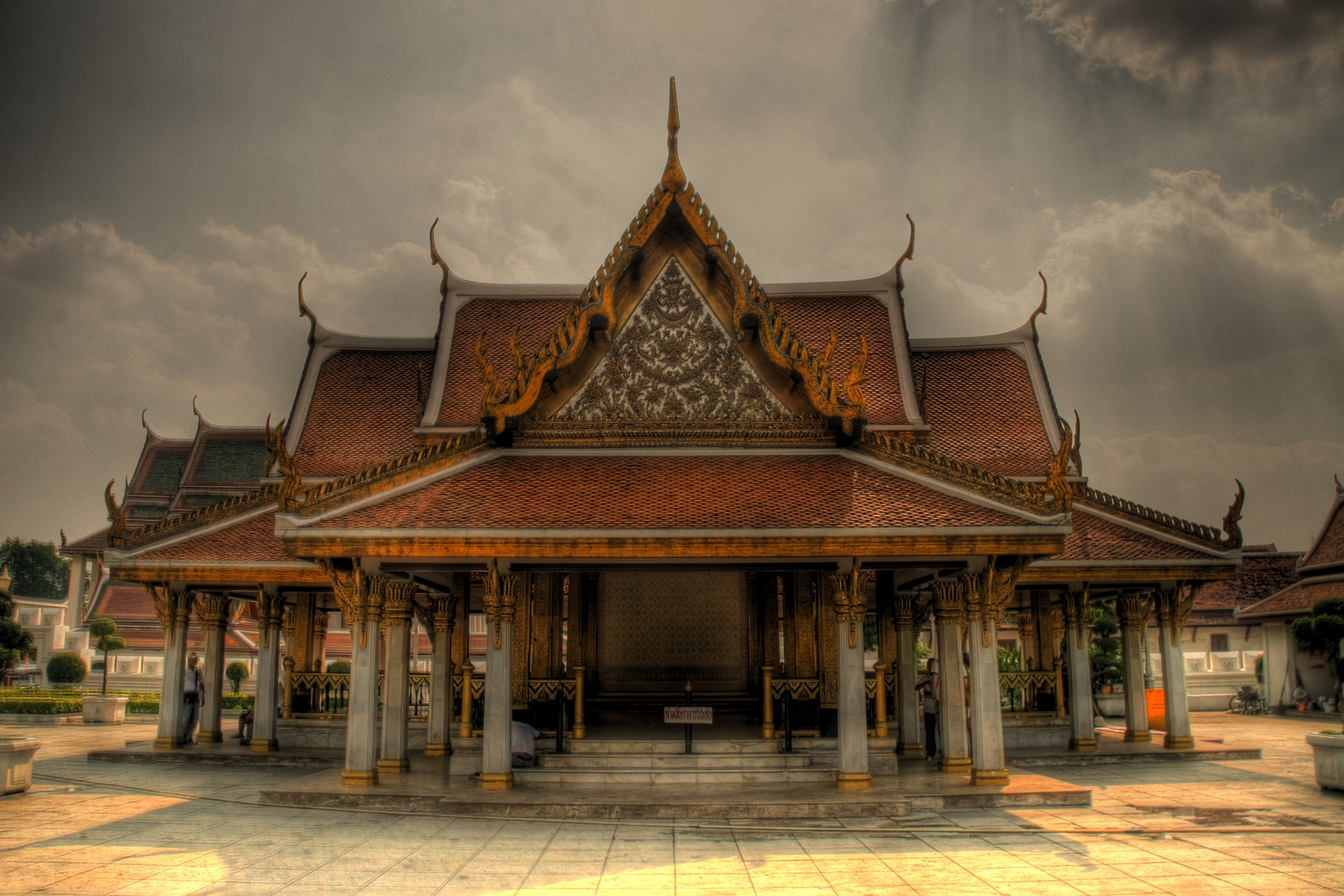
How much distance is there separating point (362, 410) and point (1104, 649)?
23913 mm

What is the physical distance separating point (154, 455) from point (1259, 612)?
1499 inches

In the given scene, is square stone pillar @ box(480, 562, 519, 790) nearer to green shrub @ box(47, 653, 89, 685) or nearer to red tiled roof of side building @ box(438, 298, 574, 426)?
red tiled roof of side building @ box(438, 298, 574, 426)

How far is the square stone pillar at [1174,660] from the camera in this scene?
15.9m

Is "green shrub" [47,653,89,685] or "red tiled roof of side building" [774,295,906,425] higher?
"red tiled roof of side building" [774,295,906,425]

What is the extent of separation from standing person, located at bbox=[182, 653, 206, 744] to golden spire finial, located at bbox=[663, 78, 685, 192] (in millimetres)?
11543

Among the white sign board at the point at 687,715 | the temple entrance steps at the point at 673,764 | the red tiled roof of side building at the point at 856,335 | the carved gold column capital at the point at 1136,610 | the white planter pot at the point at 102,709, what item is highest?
the red tiled roof of side building at the point at 856,335

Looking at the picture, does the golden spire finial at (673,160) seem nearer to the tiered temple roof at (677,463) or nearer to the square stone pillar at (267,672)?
the tiered temple roof at (677,463)

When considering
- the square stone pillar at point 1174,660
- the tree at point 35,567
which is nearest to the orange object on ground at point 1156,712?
the square stone pillar at point 1174,660

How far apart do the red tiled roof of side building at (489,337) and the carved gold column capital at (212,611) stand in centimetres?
517

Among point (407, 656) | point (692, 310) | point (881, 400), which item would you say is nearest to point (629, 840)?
point (407, 656)

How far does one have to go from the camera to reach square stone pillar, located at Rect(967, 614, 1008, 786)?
11.1 meters

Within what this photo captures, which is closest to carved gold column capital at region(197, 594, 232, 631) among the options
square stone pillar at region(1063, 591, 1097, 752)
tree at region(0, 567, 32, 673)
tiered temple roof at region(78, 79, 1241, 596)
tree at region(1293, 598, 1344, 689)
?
tiered temple roof at region(78, 79, 1241, 596)

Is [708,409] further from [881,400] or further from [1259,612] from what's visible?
[1259,612]

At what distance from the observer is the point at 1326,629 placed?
23984 mm
